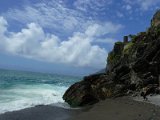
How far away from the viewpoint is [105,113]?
2327 cm

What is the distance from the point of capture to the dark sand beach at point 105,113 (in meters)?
21.3

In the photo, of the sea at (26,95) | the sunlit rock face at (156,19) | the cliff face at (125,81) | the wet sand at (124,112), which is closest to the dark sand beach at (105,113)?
the wet sand at (124,112)

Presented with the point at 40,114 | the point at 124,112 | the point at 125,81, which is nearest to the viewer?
the point at 124,112

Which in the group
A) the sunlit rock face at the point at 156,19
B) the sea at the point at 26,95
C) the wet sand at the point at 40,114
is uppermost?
the sunlit rock face at the point at 156,19

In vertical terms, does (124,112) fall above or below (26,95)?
below

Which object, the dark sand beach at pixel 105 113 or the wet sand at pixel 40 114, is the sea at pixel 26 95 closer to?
the wet sand at pixel 40 114

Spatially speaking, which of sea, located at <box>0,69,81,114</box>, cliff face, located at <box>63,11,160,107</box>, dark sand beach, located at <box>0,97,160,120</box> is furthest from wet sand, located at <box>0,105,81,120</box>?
cliff face, located at <box>63,11,160,107</box>

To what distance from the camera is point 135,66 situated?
34.7 metres

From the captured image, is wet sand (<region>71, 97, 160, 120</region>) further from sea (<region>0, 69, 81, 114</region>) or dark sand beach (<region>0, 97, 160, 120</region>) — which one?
sea (<region>0, 69, 81, 114</region>)

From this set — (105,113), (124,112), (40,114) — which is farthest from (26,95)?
(124,112)

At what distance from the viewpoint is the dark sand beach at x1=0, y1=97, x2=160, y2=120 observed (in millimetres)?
21270

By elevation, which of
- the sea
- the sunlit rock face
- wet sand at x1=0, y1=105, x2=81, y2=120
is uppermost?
the sunlit rock face

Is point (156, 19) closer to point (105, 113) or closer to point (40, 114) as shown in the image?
point (105, 113)

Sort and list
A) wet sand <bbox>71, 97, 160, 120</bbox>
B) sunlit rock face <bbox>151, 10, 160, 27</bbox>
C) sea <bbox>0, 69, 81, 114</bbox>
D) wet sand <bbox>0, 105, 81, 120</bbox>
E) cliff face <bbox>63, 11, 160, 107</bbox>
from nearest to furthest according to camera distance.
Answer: wet sand <bbox>71, 97, 160, 120</bbox> < wet sand <bbox>0, 105, 81, 120</bbox> < sea <bbox>0, 69, 81, 114</bbox> < cliff face <bbox>63, 11, 160, 107</bbox> < sunlit rock face <bbox>151, 10, 160, 27</bbox>
